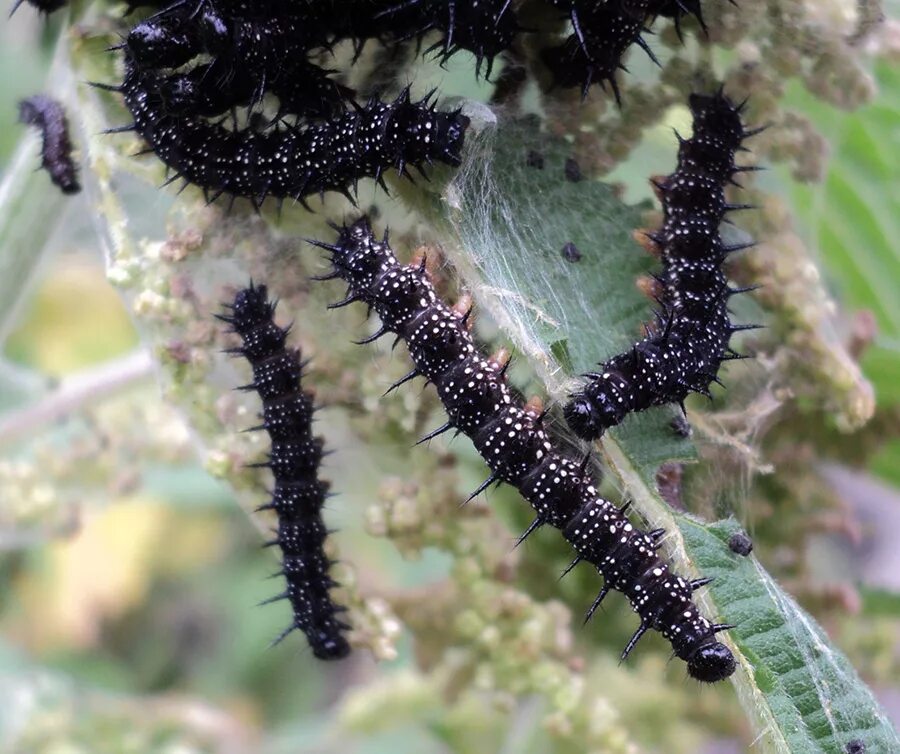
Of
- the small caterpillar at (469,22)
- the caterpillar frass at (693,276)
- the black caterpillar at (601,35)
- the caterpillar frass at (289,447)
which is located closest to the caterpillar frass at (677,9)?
the black caterpillar at (601,35)

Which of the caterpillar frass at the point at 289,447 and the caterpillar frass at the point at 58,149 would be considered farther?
the caterpillar frass at the point at 58,149

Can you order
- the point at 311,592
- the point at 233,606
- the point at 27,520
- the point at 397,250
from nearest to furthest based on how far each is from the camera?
the point at 397,250
the point at 311,592
the point at 27,520
the point at 233,606

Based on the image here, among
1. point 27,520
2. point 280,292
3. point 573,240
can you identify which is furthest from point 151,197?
point 27,520

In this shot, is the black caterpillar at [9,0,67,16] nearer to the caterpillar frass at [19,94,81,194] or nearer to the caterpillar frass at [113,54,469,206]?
the caterpillar frass at [19,94,81,194]

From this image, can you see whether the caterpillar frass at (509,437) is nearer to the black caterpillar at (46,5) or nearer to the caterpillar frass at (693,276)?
the caterpillar frass at (693,276)

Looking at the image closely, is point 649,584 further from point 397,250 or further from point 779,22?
point 779,22

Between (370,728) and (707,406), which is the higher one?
(707,406)
